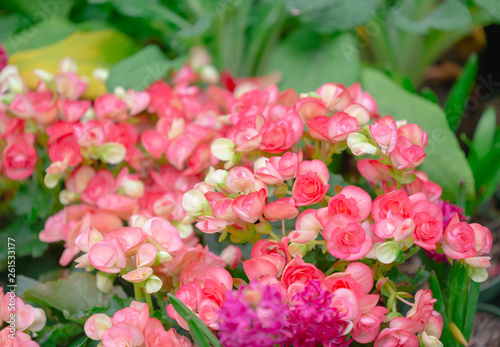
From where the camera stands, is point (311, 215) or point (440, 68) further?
point (440, 68)

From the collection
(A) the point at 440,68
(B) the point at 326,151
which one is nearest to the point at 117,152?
(B) the point at 326,151

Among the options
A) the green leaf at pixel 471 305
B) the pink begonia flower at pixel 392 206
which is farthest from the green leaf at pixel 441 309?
the pink begonia flower at pixel 392 206

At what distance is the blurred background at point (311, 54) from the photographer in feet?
2.53

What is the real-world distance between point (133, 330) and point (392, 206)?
288mm

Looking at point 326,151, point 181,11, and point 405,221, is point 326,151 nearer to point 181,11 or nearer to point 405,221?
point 405,221

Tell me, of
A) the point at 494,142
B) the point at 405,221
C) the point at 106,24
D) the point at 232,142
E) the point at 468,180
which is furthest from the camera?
the point at 106,24

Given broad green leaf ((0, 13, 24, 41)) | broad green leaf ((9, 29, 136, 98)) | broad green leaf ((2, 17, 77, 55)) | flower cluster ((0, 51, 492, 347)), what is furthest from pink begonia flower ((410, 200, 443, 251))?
broad green leaf ((0, 13, 24, 41))

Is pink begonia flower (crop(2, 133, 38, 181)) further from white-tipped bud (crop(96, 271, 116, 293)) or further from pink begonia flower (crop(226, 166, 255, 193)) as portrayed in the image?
pink begonia flower (crop(226, 166, 255, 193))

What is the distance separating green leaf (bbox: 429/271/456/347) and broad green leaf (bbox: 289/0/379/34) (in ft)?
1.93

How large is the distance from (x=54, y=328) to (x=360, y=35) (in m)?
1.03

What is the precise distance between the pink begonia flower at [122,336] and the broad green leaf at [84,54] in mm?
574

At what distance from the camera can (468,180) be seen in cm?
75

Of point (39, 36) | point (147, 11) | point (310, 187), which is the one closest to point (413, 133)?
point (310, 187)

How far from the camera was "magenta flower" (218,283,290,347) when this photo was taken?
34 centimetres
